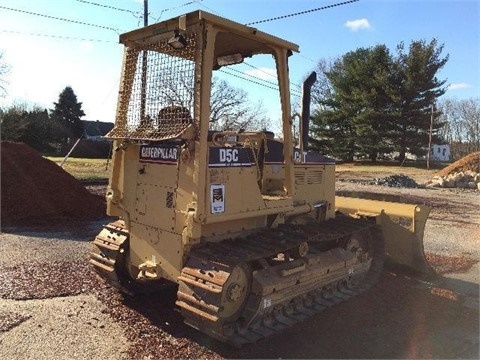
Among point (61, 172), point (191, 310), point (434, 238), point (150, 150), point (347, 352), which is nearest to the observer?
point (191, 310)

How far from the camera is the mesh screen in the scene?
473 centimetres

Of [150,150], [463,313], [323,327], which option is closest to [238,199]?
[150,150]

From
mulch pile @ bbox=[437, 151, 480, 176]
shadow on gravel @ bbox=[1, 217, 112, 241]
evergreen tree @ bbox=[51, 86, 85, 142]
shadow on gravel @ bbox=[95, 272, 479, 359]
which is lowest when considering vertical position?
shadow on gravel @ bbox=[95, 272, 479, 359]

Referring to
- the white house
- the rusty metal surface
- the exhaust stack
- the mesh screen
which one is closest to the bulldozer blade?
the rusty metal surface

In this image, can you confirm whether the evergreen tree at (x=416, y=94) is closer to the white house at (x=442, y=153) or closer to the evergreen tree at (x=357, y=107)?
the evergreen tree at (x=357, y=107)

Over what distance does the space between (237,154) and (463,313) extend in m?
3.63

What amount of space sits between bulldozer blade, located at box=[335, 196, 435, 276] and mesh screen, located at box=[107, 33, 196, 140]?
13.5 feet

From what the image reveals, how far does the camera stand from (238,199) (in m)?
Result: 4.95

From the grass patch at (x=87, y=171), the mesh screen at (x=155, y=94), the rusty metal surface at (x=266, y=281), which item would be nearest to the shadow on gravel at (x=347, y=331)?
the rusty metal surface at (x=266, y=281)

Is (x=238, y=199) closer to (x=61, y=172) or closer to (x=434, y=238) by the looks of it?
(x=434, y=238)

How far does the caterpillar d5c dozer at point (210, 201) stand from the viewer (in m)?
4.55

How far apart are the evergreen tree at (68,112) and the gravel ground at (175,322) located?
49.2m

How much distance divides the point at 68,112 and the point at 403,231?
5293cm

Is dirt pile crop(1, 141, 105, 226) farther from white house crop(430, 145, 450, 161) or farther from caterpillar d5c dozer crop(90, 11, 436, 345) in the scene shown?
white house crop(430, 145, 450, 161)
